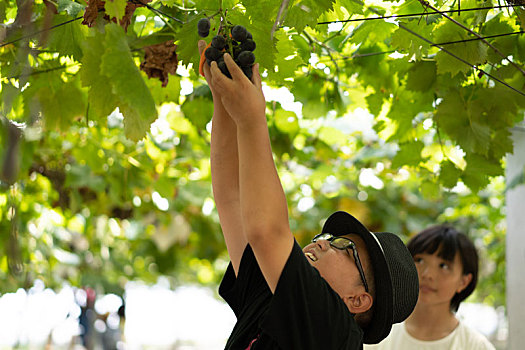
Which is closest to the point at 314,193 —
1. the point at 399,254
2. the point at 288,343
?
the point at 399,254

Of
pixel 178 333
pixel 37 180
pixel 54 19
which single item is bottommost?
pixel 178 333

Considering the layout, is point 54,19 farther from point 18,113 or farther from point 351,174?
point 351,174

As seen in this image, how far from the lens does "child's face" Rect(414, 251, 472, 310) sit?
10.0 ft

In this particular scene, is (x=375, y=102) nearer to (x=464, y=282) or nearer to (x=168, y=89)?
(x=168, y=89)

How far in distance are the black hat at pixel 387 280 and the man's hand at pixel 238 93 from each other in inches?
23.2

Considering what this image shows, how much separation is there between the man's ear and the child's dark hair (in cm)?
172

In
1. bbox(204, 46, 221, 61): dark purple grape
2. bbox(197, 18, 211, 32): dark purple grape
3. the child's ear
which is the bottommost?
the child's ear

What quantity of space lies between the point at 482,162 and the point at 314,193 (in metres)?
3.55

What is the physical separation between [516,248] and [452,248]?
0.36 meters

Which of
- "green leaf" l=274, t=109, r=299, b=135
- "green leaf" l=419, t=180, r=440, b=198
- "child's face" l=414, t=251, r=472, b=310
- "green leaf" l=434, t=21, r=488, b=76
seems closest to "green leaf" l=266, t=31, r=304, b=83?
"green leaf" l=434, t=21, r=488, b=76

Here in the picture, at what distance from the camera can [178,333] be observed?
1791 centimetres

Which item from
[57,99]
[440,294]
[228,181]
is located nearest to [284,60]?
[228,181]

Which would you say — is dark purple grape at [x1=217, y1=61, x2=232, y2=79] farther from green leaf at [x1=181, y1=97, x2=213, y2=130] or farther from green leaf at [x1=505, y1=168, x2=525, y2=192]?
green leaf at [x1=505, y1=168, x2=525, y2=192]

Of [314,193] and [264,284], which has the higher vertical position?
[314,193]
